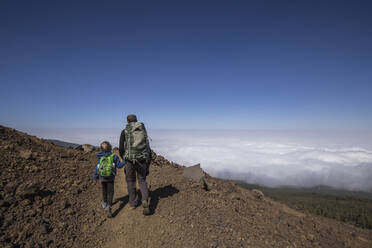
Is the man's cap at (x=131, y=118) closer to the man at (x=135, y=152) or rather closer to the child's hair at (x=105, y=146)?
the man at (x=135, y=152)

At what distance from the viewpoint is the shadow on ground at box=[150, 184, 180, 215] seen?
5777mm

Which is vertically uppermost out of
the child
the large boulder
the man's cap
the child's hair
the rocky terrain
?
the man's cap

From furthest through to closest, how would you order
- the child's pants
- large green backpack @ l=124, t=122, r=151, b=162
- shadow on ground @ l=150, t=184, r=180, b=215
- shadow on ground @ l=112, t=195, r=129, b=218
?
shadow on ground @ l=150, t=184, r=180, b=215, shadow on ground @ l=112, t=195, r=129, b=218, the child's pants, large green backpack @ l=124, t=122, r=151, b=162

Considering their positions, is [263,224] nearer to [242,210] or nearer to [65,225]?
[242,210]

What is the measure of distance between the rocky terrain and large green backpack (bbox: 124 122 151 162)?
1.81m

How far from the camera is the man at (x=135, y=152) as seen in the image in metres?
4.99

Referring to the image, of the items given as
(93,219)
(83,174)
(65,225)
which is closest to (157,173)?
(83,174)

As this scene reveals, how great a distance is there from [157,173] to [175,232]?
4181mm

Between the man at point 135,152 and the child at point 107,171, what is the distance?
356 mm

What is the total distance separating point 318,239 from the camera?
5.78m

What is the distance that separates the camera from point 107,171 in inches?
198

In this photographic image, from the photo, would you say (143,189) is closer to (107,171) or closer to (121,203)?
(107,171)

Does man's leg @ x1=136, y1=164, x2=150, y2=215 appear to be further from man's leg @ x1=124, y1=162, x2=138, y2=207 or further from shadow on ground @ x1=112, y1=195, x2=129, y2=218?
shadow on ground @ x1=112, y1=195, x2=129, y2=218

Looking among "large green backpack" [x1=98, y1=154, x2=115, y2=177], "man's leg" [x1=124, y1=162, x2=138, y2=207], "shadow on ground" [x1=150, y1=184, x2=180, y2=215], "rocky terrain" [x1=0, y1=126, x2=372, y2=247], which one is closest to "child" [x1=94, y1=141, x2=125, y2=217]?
"large green backpack" [x1=98, y1=154, x2=115, y2=177]
